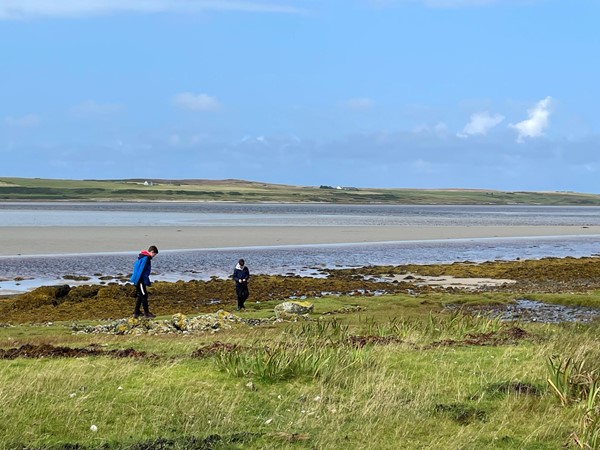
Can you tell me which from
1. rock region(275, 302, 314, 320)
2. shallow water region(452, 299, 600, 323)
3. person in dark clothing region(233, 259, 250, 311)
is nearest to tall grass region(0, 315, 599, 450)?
rock region(275, 302, 314, 320)

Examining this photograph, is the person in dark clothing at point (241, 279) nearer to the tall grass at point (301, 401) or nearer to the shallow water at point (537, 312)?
the shallow water at point (537, 312)

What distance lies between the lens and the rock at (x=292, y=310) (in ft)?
75.0

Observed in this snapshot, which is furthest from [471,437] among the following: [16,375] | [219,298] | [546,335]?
[219,298]

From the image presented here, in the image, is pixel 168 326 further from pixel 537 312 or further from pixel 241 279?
pixel 537 312

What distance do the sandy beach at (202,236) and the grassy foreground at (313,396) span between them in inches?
1517

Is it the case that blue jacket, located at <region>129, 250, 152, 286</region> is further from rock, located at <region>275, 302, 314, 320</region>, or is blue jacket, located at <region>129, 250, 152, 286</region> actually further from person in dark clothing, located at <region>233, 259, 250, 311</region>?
person in dark clothing, located at <region>233, 259, 250, 311</region>

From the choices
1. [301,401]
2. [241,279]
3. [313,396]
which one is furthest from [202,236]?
[301,401]

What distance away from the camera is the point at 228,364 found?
11539mm

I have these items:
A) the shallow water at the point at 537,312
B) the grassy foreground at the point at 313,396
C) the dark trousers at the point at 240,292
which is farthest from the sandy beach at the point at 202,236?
the grassy foreground at the point at 313,396

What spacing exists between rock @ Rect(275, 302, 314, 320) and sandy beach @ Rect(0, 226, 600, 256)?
2922cm

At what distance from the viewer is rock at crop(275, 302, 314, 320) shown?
75.0 ft

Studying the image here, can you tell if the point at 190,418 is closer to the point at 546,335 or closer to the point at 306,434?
the point at 306,434

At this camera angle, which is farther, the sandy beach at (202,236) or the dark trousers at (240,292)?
the sandy beach at (202,236)

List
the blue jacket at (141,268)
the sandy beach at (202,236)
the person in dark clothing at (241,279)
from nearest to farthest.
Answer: the blue jacket at (141,268), the person in dark clothing at (241,279), the sandy beach at (202,236)
